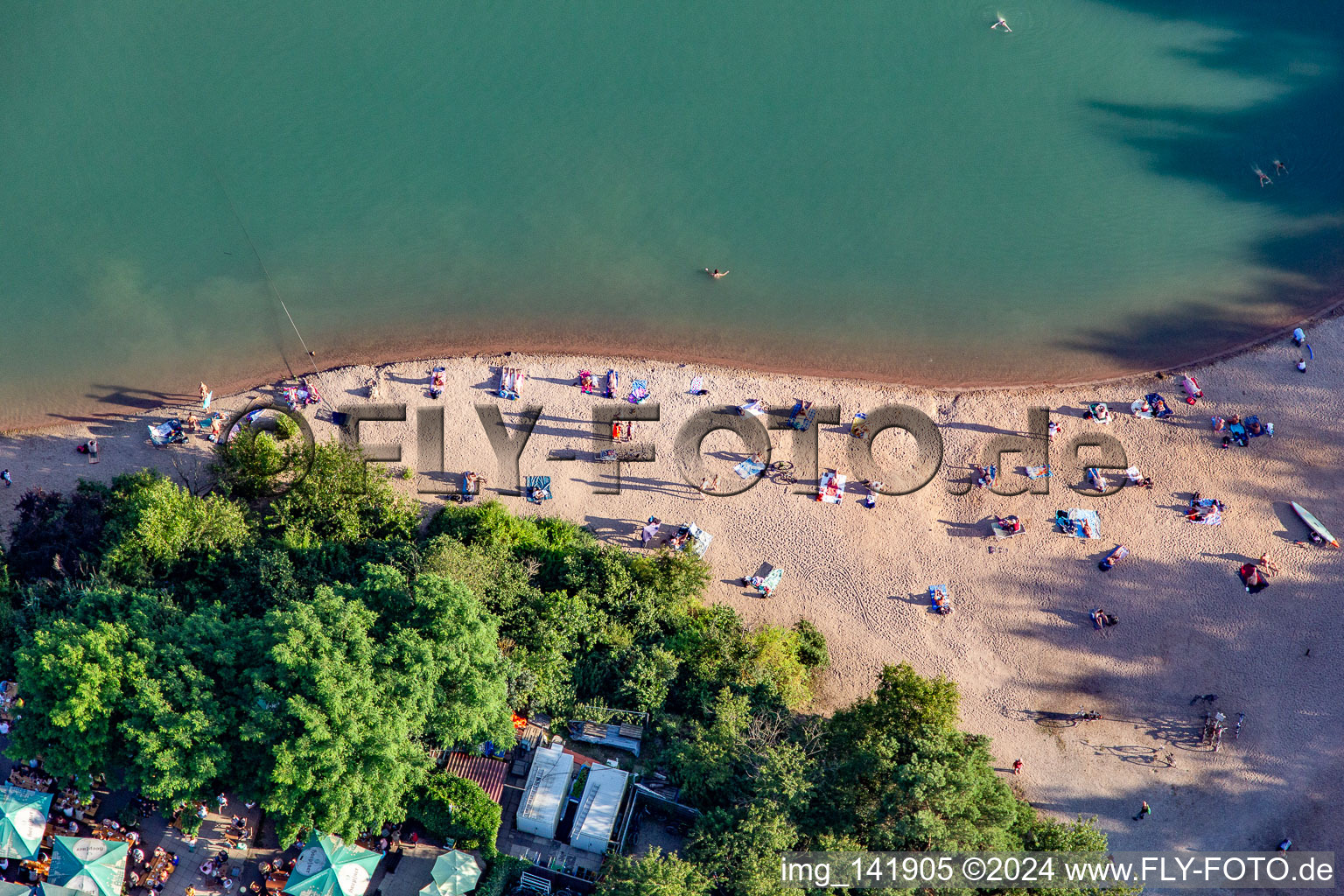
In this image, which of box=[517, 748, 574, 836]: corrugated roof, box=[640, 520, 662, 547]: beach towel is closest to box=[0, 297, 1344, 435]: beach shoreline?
box=[640, 520, 662, 547]: beach towel

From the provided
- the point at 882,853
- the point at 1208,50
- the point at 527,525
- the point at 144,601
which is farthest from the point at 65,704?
the point at 1208,50

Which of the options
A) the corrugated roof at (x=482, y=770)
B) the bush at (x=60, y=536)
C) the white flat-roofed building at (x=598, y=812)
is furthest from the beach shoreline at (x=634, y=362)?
the white flat-roofed building at (x=598, y=812)

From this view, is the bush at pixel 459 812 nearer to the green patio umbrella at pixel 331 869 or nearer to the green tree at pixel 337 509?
the green patio umbrella at pixel 331 869

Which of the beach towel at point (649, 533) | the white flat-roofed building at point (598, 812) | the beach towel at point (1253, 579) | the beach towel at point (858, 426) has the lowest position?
the white flat-roofed building at point (598, 812)

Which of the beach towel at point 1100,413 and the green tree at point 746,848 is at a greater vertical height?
the beach towel at point 1100,413

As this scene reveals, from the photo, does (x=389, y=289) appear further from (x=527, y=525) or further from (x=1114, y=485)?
(x=1114, y=485)

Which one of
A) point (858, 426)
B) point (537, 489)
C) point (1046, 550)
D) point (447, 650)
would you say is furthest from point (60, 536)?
point (1046, 550)

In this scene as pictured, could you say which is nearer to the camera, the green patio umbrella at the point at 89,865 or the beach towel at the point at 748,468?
the green patio umbrella at the point at 89,865
